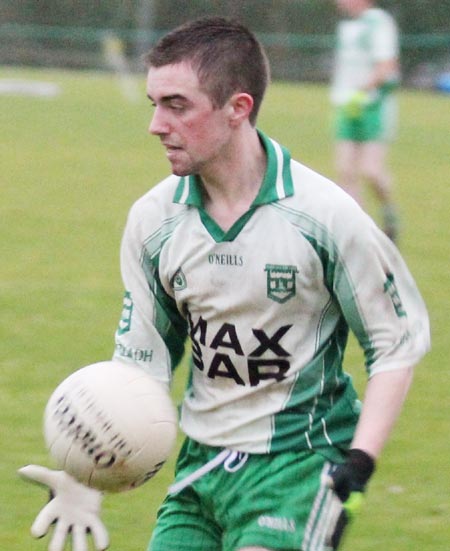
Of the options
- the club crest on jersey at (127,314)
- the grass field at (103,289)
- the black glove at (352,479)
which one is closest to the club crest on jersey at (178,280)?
the club crest on jersey at (127,314)

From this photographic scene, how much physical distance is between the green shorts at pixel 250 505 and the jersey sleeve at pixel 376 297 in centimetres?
32

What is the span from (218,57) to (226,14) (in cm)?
3983

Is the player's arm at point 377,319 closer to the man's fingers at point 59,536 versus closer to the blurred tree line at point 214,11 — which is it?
the man's fingers at point 59,536

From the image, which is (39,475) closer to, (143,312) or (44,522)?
(44,522)

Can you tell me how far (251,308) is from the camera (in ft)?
11.5

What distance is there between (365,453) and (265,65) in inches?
39.8

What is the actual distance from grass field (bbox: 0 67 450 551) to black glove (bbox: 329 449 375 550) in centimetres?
186

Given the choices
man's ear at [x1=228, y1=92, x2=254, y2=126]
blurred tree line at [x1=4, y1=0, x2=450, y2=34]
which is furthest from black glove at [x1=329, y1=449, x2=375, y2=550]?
blurred tree line at [x1=4, y1=0, x2=450, y2=34]

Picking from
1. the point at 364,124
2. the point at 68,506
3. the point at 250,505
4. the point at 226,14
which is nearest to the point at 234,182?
the point at 250,505

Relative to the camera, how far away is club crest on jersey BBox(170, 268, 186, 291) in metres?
3.57

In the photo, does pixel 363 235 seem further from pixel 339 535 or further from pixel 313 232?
pixel 339 535

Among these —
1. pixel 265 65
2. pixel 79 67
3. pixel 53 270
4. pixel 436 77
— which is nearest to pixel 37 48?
pixel 79 67

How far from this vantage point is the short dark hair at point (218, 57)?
3.43 meters

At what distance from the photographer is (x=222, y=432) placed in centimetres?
356
